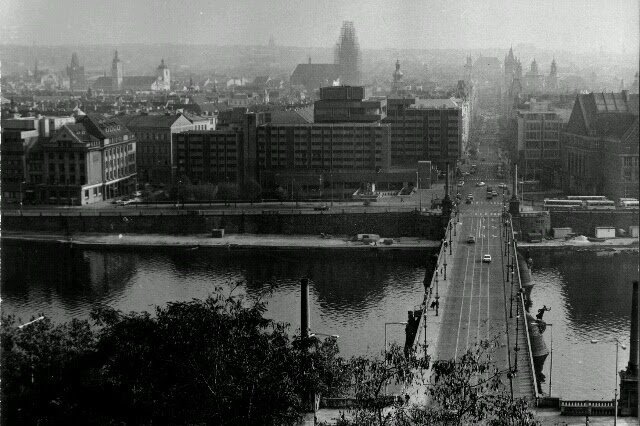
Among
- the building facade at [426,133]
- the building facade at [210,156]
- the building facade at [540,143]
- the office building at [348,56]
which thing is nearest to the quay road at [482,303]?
the building facade at [540,143]

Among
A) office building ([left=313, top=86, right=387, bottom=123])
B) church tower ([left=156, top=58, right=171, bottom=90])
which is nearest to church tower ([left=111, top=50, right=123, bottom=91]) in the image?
church tower ([left=156, top=58, right=171, bottom=90])

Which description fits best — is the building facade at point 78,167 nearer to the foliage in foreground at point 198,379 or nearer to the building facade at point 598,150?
the building facade at point 598,150

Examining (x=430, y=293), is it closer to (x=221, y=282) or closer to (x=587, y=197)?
(x=221, y=282)

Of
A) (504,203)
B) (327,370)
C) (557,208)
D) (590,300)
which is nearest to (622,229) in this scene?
(557,208)

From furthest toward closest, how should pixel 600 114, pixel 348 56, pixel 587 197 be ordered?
pixel 348 56
pixel 600 114
pixel 587 197

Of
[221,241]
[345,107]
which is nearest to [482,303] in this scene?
[221,241]

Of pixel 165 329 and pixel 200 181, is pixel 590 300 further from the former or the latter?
pixel 200 181

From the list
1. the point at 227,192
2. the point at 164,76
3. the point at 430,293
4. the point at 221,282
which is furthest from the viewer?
the point at 164,76
